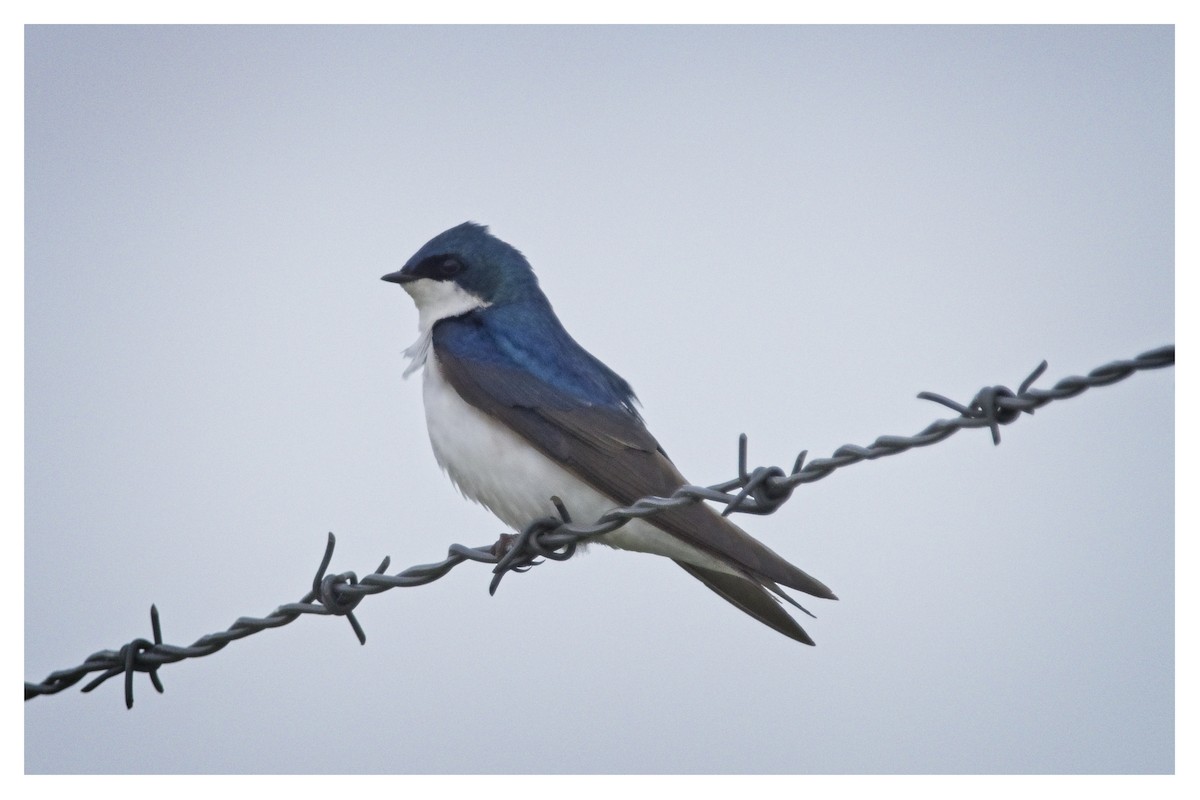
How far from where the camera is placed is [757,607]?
3.68 meters

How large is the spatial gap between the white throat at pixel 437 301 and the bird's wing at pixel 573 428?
14.8 inches

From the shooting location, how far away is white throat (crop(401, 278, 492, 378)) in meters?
4.46

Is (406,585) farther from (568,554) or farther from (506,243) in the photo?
(506,243)

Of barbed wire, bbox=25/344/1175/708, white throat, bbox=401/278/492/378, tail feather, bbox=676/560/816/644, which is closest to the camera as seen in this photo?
barbed wire, bbox=25/344/1175/708

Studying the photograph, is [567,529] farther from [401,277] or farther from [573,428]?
[401,277]

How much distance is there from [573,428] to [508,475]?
0.23 metres

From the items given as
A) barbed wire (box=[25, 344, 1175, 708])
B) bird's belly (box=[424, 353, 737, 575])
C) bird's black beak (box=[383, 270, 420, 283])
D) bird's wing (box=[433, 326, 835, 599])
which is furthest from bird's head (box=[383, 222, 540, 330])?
barbed wire (box=[25, 344, 1175, 708])

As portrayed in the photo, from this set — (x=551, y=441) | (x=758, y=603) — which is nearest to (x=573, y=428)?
(x=551, y=441)

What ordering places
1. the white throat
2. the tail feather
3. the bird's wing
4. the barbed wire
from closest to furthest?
the barbed wire
the tail feather
the bird's wing
the white throat

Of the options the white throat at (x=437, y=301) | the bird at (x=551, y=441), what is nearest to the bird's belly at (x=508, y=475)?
the bird at (x=551, y=441)

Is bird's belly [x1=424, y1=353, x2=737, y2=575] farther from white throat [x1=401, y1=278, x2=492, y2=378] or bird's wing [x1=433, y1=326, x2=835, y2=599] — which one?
white throat [x1=401, y1=278, x2=492, y2=378]

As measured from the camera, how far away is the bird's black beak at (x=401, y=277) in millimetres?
4559

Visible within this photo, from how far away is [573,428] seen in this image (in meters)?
3.87

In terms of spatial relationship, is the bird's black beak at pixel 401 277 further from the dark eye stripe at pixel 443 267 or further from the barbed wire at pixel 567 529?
the barbed wire at pixel 567 529
